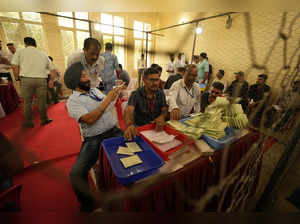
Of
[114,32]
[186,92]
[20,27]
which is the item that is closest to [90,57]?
[186,92]

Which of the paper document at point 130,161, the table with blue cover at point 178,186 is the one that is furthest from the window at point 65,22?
the paper document at point 130,161

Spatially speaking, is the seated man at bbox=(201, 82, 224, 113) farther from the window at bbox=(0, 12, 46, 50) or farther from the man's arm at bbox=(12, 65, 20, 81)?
the window at bbox=(0, 12, 46, 50)

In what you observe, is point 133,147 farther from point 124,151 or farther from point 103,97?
point 103,97

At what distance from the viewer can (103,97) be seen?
134 centimetres

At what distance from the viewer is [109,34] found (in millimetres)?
6234

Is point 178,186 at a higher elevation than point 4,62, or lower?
lower

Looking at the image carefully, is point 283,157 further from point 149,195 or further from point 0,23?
point 0,23

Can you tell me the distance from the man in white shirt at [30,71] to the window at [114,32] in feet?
13.1

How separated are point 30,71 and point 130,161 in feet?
8.20

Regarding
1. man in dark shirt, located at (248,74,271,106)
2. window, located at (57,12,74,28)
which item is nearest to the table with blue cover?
man in dark shirt, located at (248,74,271,106)

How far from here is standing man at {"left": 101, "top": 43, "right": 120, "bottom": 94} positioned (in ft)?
8.75

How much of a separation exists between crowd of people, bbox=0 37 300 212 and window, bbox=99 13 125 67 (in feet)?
13.5

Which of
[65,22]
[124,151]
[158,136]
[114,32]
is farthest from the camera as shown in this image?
[114,32]

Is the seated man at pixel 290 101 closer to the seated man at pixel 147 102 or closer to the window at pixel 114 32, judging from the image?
the seated man at pixel 147 102
